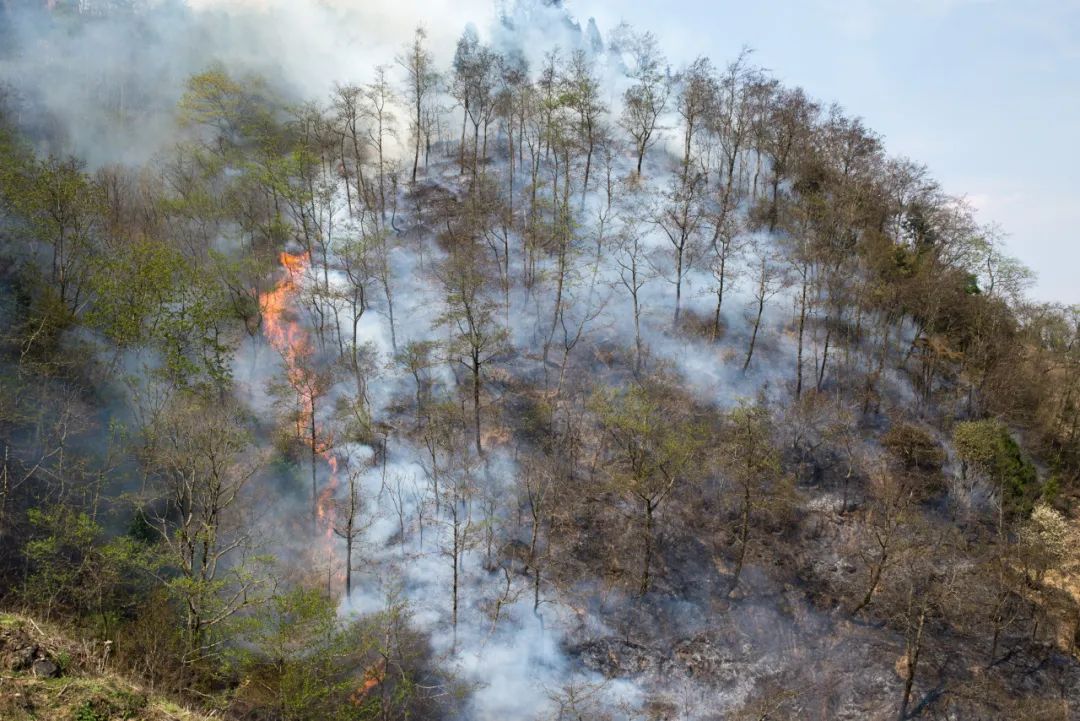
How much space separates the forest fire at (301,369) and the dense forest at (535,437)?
0.71 feet

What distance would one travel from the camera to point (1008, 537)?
111ft

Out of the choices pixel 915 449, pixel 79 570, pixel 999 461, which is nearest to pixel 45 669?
pixel 79 570

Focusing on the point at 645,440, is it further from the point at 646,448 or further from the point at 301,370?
the point at 301,370

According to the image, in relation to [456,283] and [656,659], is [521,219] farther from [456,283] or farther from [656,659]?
[656,659]

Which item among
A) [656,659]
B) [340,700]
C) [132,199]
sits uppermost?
[132,199]

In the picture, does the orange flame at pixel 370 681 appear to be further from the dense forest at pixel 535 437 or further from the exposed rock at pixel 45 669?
the exposed rock at pixel 45 669

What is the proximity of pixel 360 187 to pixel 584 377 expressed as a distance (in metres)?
27.0

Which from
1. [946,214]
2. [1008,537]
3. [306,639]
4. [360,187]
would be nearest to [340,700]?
[306,639]

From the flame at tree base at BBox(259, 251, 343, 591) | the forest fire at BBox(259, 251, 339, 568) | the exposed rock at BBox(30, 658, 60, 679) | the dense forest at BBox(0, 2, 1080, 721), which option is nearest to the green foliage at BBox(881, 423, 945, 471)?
the dense forest at BBox(0, 2, 1080, 721)

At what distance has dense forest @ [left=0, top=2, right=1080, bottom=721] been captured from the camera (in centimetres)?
2728

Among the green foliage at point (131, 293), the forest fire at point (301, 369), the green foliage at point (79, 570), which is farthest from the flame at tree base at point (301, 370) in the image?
the green foliage at point (79, 570)

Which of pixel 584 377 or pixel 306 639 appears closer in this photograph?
pixel 306 639

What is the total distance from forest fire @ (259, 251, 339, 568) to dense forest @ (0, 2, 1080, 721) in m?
0.22

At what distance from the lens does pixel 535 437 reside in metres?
37.3
